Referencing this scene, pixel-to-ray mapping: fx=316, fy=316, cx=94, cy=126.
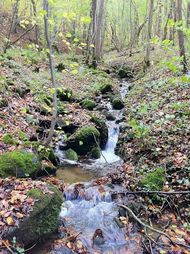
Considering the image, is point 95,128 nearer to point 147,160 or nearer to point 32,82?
point 147,160

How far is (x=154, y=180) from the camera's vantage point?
748 cm

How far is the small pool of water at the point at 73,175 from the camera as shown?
8539 mm

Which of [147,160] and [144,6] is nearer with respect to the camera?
[147,160]

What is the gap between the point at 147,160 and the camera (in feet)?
28.5

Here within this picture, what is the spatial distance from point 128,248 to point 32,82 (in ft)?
35.7

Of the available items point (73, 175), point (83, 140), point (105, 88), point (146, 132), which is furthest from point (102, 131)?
point (105, 88)

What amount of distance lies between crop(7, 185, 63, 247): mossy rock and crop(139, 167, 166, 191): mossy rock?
216cm

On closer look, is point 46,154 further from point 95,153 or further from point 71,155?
point 95,153

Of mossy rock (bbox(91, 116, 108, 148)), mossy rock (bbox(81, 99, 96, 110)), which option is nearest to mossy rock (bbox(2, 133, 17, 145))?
mossy rock (bbox(91, 116, 108, 148))

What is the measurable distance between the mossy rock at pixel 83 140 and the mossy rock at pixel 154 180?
352 cm

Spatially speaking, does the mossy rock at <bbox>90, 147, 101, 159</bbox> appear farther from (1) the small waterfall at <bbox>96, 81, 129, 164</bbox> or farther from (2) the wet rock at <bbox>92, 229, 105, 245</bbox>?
(2) the wet rock at <bbox>92, 229, 105, 245</bbox>

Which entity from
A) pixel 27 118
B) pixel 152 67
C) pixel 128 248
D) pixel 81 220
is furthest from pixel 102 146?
pixel 152 67

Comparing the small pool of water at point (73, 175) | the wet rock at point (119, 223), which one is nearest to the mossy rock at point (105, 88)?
the small pool of water at point (73, 175)

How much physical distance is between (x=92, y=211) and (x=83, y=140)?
401 centimetres
